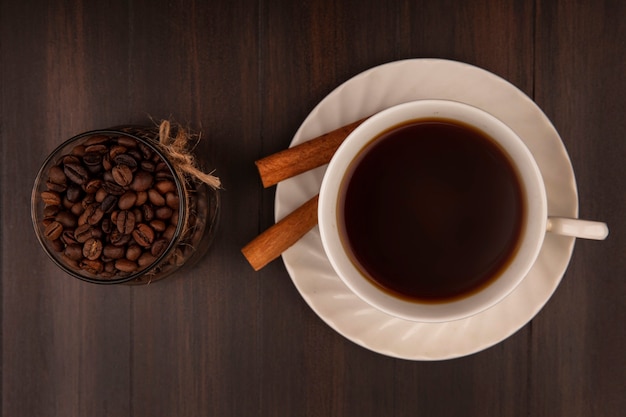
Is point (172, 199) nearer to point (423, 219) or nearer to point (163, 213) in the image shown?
point (163, 213)

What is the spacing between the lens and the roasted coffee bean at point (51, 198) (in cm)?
66

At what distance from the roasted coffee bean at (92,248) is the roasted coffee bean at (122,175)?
7 cm

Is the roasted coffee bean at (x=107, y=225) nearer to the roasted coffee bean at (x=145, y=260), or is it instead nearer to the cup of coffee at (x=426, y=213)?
the roasted coffee bean at (x=145, y=260)

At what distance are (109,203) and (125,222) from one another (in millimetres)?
30

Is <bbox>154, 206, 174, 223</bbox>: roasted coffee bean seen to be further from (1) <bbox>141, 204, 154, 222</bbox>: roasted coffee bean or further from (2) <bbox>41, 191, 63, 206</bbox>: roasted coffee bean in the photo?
(2) <bbox>41, 191, 63, 206</bbox>: roasted coffee bean

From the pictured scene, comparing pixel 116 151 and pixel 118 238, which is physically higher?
pixel 116 151

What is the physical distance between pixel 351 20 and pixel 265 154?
0.22 metres

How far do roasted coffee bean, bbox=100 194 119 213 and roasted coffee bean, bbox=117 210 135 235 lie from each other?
1 cm

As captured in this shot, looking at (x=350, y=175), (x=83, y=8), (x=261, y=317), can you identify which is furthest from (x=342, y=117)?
(x=83, y=8)

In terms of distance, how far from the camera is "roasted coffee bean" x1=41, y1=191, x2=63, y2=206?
0.66 meters

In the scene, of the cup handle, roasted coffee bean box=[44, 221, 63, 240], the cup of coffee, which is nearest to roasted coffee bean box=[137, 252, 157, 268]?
roasted coffee bean box=[44, 221, 63, 240]

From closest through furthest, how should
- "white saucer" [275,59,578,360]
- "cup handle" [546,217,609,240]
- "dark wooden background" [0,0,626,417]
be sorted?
"cup handle" [546,217,609,240] → "white saucer" [275,59,578,360] → "dark wooden background" [0,0,626,417]

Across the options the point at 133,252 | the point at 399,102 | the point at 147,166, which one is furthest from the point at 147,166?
the point at 399,102

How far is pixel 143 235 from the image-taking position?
0.66 m
